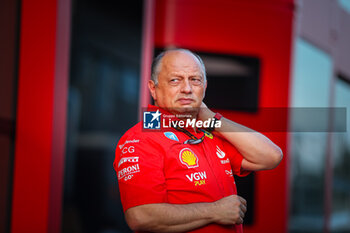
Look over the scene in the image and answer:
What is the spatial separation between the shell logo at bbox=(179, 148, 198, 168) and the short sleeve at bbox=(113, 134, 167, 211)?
7 cm

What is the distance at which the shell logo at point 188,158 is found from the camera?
108cm

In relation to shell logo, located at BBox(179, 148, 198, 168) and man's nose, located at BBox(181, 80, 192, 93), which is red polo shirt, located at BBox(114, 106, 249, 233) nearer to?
shell logo, located at BBox(179, 148, 198, 168)

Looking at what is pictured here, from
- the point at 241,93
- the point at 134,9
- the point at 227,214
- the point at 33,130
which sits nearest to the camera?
the point at 227,214

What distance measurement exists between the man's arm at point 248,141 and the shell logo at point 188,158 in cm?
14

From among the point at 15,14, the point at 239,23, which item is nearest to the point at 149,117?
the point at 15,14

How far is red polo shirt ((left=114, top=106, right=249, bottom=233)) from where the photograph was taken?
103 centimetres

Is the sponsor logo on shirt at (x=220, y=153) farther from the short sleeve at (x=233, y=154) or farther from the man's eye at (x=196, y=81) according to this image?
the man's eye at (x=196, y=81)

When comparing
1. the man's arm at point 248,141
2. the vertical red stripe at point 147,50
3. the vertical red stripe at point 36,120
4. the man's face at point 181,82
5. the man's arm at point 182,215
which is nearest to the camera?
the man's arm at point 182,215

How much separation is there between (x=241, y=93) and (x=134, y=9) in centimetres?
243

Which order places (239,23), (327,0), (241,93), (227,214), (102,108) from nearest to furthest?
1. (227,214)
2. (241,93)
3. (239,23)
4. (327,0)
5. (102,108)

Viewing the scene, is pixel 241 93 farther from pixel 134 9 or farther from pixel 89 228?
pixel 89 228

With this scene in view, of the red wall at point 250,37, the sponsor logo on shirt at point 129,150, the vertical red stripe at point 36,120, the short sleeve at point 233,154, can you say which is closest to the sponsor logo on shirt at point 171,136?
the sponsor logo on shirt at point 129,150

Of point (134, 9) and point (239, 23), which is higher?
point (134, 9)

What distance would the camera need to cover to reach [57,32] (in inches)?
83.4
